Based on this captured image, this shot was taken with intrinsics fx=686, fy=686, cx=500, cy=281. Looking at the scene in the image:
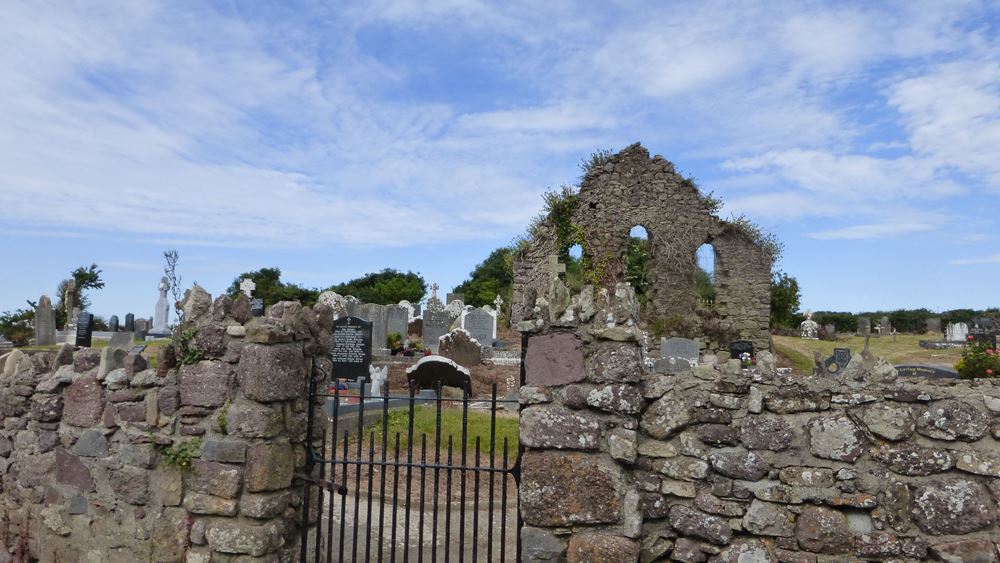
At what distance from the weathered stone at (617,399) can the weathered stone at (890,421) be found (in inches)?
52.2

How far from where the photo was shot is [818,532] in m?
3.99

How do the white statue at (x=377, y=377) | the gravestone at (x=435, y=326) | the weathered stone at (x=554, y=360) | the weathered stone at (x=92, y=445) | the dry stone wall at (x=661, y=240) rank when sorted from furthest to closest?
the gravestone at (x=435, y=326)
the dry stone wall at (x=661, y=240)
the white statue at (x=377, y=377)
the weathered stone at (x=92, y=445)
the weathered stone at (x=554, y=360)

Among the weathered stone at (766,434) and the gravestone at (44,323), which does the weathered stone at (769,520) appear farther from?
the gravestone at (44,323)

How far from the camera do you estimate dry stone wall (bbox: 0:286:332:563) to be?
471 cm

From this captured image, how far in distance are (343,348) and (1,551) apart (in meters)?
9.20

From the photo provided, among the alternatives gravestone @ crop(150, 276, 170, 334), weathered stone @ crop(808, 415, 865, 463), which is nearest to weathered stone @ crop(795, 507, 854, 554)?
weathered stone @ crop(808, 415, 865, 463)

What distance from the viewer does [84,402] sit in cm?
530

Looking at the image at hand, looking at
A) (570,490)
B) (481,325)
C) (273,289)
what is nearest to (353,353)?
(481,325)

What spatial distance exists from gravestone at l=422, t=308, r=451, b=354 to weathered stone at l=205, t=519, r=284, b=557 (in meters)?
17.3

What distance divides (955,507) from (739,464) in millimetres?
1200

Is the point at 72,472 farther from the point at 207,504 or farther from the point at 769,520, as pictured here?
the point at 769,520

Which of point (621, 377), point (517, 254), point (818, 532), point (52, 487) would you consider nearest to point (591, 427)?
point (621, 377)

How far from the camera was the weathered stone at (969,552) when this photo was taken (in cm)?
389

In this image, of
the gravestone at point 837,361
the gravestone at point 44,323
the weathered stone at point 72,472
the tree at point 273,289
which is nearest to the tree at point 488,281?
the tree at point 273,289
